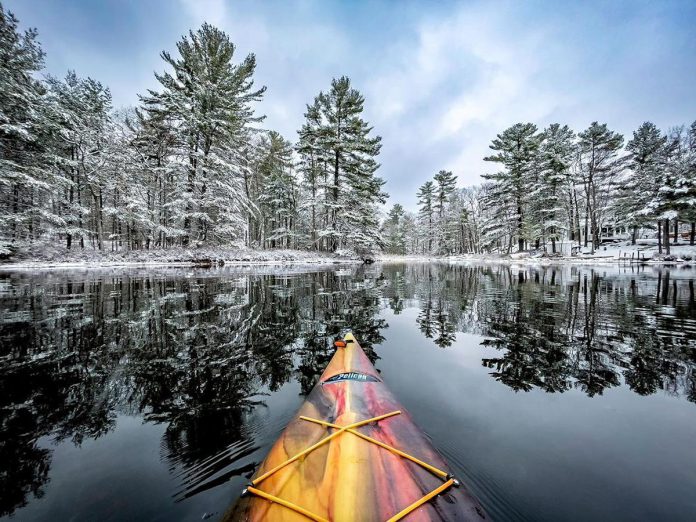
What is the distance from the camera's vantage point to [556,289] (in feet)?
35.9

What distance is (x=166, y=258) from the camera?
21047 mm

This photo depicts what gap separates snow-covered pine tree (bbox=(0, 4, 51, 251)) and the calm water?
16.5 m

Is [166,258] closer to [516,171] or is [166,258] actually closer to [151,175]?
[151,175]

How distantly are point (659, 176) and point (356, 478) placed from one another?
37976 millimetres

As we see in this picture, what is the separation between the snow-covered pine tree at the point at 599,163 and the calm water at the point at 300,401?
110ft

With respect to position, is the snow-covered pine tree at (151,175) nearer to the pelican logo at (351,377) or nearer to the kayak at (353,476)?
the pelican logo at (351,377)

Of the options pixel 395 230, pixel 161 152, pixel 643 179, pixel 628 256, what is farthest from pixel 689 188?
pixel 395 230

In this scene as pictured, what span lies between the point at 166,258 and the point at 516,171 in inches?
1362

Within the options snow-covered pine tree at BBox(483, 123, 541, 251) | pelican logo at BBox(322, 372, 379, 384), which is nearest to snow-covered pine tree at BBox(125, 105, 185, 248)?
pelican logo at BBox(322, 372, 379, 384)

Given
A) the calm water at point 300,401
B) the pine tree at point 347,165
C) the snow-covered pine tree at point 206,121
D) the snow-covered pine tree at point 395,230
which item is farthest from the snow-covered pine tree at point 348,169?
the snow-covered pine tree at point 395,230

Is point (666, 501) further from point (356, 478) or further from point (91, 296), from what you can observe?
point (91, 296)

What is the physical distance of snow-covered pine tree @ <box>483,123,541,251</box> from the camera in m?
30.8

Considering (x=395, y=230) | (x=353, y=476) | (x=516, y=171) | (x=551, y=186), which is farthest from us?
(x=395, y=230)

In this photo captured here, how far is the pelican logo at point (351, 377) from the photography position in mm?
2766
